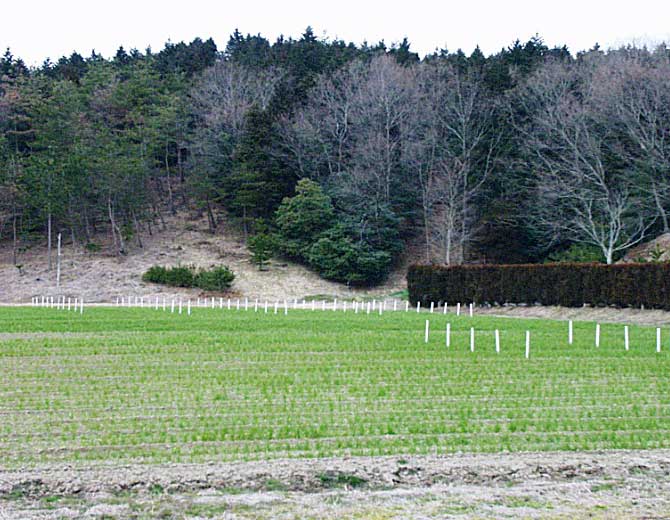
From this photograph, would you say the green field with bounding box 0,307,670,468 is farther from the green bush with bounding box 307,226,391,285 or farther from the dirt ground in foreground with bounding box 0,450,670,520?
the green bush with bounding box 307,226,391,285

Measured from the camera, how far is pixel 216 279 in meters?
59.4

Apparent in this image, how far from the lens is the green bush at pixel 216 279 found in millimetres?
59500

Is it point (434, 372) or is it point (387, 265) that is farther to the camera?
point (387, 265)

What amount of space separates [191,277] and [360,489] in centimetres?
5274

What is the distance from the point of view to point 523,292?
44750mm

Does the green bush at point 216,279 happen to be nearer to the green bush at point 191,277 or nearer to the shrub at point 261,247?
the green bush at point 191,277

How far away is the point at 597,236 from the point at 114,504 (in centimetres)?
5110

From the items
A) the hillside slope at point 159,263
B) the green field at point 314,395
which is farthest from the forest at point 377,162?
the green field at point 314,395

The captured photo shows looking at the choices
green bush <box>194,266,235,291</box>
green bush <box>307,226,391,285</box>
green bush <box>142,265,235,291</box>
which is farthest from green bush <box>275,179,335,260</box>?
green bush <box>194,266,235,291</box>

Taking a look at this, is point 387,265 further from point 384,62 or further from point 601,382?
point 601,382

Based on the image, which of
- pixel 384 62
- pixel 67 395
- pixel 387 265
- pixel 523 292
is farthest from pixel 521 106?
pixel 67 395

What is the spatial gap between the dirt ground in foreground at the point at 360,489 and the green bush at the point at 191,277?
49687 millimetres

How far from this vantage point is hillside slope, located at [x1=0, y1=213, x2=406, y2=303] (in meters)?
60.3

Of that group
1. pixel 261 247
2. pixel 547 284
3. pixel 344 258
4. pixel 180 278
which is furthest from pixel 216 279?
pixel 547 284
